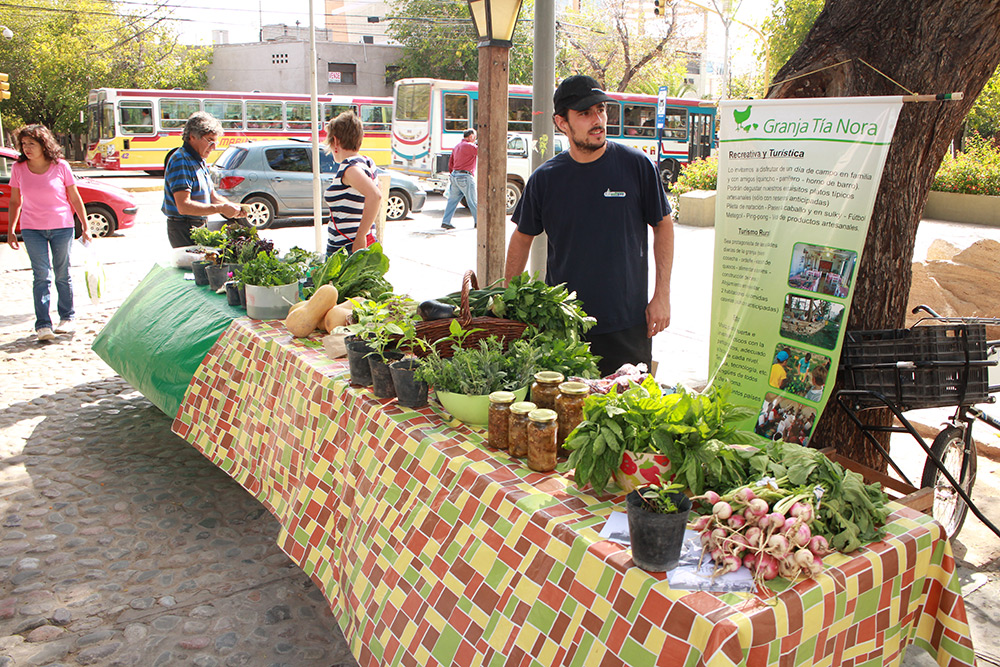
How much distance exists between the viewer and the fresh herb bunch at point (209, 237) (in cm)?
502

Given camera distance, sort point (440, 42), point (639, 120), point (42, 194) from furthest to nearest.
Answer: point (440, 42) < point (639, 120) < point (42, 194)

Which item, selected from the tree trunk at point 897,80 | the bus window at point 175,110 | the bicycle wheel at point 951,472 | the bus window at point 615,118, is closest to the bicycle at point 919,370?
the bicycle wheel at point 951,472

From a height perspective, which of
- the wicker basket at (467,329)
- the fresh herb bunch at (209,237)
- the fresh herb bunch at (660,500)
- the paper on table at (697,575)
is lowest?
the paper on table at (697,575)

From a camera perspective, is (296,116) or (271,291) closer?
(271,291)

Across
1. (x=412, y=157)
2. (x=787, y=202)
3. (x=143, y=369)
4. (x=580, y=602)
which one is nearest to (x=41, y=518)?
(x=143, y=369)

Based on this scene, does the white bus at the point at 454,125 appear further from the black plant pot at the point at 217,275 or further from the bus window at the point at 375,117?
the black plant pot at the point at 217,275

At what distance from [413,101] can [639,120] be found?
6.96 meters

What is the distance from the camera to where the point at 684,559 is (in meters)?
1.79

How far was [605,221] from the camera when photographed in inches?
144

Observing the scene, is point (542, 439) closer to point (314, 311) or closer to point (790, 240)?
point (790, 240)

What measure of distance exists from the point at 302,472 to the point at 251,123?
22.9m

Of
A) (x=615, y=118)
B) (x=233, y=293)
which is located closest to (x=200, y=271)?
(x=233, y=293)

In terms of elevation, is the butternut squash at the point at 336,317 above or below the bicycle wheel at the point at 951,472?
above

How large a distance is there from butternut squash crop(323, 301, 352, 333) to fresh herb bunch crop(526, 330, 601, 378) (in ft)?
3.70
